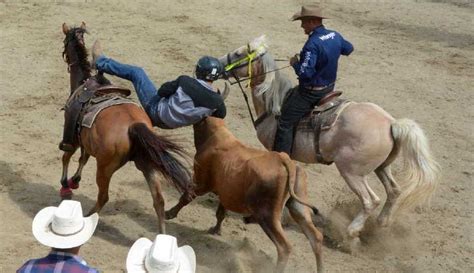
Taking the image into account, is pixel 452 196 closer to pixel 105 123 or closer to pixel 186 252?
pixel 105 123

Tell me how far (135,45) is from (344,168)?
736 centimetres

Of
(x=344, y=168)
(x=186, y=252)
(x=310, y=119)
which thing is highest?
(x=186, y=252)

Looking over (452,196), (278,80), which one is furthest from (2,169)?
(452,196)

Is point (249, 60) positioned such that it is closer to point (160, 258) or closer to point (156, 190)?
point (156, 190)

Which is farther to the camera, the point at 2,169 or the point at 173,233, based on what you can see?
the point at 2,169

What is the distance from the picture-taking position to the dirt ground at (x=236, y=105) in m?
6.67

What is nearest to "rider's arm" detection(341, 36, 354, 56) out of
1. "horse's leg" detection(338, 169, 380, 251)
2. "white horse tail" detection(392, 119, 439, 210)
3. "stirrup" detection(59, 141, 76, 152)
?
"white horse tail" detection(392, 119, 439, 210)

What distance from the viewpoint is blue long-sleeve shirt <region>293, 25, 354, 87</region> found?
668 centimetres

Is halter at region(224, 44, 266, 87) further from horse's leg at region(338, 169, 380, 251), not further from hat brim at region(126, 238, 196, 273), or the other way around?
hat brim at region(126, 238, 196, 273)

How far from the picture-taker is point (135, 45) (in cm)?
1294

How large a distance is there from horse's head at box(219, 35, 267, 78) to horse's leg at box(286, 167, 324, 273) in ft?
6.11

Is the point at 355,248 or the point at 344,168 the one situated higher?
the point at 344,168

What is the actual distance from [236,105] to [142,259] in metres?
7.23

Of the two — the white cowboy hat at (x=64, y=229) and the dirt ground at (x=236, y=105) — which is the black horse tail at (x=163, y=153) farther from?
the white cowboy hat at (x=64, y=229)
